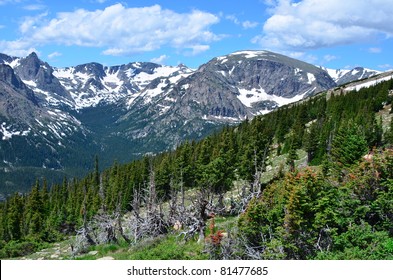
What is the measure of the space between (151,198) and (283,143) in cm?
7312

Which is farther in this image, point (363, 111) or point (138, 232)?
point (363, 111)

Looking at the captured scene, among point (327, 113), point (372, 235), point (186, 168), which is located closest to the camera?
point (372, 235)

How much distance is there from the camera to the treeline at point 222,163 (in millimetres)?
58938

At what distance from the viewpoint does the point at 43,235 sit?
76.6 meters

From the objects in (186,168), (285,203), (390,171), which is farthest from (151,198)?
(186,168)

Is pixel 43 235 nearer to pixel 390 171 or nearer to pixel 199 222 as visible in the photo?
pixel 199 222

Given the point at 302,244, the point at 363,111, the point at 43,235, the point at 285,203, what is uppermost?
the point at 363,111

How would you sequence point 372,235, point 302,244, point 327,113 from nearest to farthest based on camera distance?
point 372,235 < point 302,244 < point 327,113

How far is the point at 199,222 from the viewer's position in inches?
1225

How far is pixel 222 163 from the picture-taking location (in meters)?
58.2

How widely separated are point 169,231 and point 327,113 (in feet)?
302

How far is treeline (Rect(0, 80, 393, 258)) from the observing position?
5894cm

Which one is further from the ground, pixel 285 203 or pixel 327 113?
pixel 327 113

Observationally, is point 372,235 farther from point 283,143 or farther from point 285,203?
point 283,143
